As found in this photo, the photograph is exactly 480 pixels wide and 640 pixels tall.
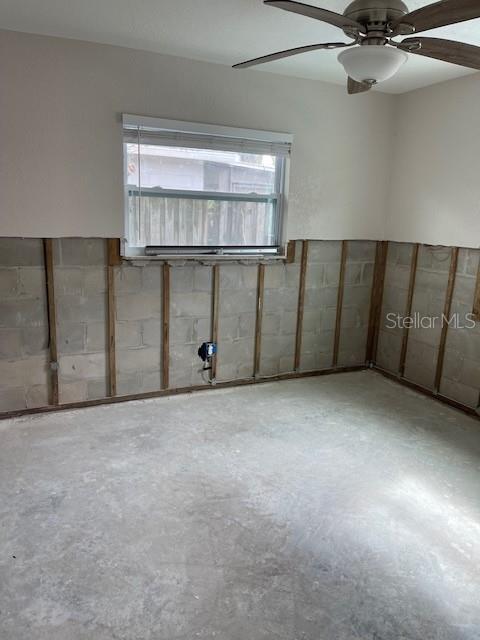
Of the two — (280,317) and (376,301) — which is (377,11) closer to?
(280,317)

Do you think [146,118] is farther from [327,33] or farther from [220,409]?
[220,409]

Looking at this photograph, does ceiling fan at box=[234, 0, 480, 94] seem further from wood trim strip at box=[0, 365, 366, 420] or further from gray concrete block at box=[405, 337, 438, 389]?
wood trim strip at box=[0, 365, 366, 420]

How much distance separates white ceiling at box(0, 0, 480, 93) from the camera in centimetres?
261

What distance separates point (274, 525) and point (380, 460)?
1035 millimetres

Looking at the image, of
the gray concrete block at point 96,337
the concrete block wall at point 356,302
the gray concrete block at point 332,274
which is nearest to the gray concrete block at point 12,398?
the gray concrete block at point 96,337

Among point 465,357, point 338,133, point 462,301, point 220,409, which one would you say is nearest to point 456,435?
point 465,357

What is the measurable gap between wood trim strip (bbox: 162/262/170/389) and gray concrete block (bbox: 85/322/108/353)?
0.47 metres

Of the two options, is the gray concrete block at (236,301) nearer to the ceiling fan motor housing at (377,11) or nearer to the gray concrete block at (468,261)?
the gray concrete block at (468,261)

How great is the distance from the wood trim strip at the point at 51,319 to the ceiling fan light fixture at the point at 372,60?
2.30 metres

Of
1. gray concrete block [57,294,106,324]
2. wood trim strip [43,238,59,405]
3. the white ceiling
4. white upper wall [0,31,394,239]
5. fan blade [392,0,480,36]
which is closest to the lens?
fan blade [392,0,480,36]

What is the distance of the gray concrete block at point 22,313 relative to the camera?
11.1 ft

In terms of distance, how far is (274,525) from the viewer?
2438 millimetres

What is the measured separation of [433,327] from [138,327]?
8.36 feet

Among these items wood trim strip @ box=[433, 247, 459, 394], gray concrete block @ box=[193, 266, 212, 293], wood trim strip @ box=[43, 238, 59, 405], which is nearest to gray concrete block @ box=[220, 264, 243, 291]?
gray concrete block @ box=[193, 266, 212, 293]
